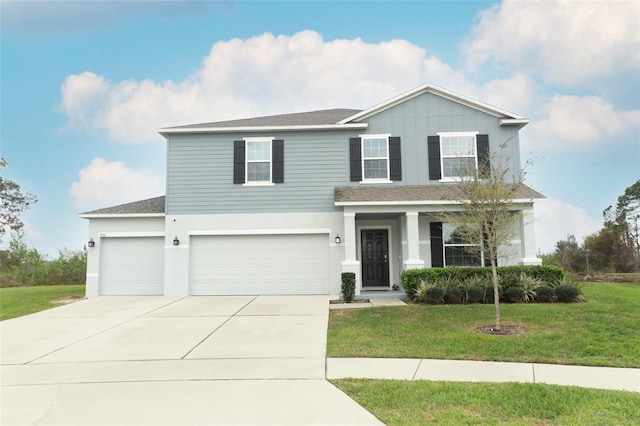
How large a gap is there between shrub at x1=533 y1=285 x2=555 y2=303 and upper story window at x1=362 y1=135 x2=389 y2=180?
615cm

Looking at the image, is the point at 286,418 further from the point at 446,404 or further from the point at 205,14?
the point at 205,14

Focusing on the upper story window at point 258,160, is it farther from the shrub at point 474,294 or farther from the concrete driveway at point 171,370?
the shrub at point 474,294

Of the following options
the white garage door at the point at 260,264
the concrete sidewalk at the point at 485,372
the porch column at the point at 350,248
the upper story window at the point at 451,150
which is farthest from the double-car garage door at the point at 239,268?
the concrete sidewalk at the point at 485,372

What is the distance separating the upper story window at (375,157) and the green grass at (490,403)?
10.1 metres

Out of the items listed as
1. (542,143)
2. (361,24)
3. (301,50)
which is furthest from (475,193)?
(301,50)

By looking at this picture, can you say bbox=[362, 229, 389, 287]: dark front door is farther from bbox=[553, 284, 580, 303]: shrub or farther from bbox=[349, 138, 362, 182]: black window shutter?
bbox=[553, 284, 580, 303]: shrub

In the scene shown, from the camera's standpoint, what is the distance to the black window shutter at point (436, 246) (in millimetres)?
13930

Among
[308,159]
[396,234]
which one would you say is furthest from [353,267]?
[308,159]

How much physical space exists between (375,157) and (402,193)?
184 centimetres

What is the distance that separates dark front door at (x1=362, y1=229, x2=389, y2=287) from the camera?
14859mm

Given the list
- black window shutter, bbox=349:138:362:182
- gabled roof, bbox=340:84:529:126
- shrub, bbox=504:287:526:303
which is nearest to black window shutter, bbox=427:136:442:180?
gabled roof, bbox=340:84:529:126

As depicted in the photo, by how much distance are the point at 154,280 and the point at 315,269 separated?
238 inches

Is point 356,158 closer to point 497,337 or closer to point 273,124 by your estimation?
point 273,124

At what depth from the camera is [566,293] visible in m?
11.0
